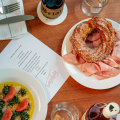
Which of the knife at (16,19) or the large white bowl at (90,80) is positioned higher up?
the knife at (16,19)

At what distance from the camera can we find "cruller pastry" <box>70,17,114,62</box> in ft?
2.59

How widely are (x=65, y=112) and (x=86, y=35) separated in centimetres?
31

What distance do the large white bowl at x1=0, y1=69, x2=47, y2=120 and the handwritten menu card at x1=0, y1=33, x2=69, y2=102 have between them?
3cm

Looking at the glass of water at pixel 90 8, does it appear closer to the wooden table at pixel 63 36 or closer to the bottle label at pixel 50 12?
Result: the wooden table at pixel 63 36

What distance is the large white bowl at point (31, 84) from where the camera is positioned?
30.3 inches

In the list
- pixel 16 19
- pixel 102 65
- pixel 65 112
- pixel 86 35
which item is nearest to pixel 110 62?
pixel 102 65

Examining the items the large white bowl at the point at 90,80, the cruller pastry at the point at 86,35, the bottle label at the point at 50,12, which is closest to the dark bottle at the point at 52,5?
→ the bottle label at the point at 50,12

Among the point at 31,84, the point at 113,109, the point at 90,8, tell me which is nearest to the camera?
the point at 113,109

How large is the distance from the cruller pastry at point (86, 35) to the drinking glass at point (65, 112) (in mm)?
189

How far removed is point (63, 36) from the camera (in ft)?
2.86

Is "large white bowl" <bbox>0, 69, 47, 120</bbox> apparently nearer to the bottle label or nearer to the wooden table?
the wooden table

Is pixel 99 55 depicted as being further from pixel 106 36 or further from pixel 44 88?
pixel 44 88

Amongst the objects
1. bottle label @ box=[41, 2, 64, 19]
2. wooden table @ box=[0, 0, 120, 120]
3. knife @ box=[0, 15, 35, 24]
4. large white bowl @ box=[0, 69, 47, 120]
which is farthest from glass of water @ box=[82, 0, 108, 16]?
large white bowl @ box=[0, 69, 47, 120]

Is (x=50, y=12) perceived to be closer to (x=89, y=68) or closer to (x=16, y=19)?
(x=16, y=19)
